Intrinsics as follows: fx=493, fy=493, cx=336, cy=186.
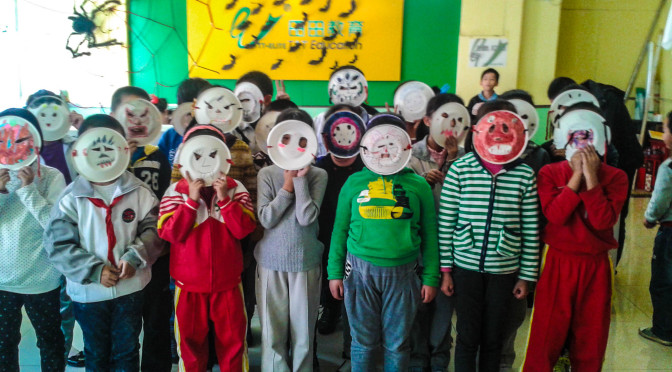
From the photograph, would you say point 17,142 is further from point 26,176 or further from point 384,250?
point 384,250

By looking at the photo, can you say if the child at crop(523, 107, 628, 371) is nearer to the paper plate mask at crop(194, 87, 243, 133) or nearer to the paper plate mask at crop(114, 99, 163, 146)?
the paper plate mask at crop(194, 87, 243, 133)

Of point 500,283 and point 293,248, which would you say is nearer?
point 500,283

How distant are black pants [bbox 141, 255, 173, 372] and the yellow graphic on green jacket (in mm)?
899

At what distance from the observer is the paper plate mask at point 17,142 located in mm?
1849

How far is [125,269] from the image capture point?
1828 mm

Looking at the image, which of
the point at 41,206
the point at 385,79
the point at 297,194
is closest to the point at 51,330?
the point at 41,206

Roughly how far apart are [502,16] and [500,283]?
4356 millimetres

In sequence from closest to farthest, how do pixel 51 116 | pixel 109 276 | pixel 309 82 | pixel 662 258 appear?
1. pixel 109 276
2. pixel 51 116
3. pixel 662 258
4. pixel 309 82

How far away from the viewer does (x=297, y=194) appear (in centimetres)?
195

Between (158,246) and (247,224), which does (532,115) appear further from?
(158,246)

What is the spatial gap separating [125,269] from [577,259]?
1.70 meters

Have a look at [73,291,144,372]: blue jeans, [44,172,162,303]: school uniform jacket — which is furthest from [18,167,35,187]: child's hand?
[73,291,144,372]: blue jeans

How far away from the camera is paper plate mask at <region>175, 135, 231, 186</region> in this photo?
187 cm

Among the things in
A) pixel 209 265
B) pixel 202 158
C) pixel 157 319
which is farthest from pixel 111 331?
pixel 202 158
